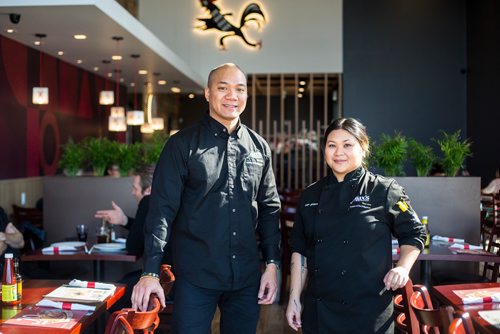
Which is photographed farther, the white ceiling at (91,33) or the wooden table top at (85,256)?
the white ceiling at (91,33)

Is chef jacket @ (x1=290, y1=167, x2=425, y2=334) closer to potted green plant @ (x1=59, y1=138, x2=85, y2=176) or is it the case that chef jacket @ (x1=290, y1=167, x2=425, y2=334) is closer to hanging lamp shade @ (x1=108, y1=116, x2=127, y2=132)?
potted green plant @ (x1=59, y1=138, x2=85, y2=176)

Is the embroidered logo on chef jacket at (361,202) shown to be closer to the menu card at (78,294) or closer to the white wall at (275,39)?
the menu card at (78,294)

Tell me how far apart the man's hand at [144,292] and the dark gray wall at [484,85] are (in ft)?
29.4

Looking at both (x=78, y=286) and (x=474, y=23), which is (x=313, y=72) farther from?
(x=78, y=286)

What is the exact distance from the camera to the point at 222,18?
454 inches

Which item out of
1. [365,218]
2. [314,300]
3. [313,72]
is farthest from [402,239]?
[313,72]

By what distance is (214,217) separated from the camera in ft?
7.59

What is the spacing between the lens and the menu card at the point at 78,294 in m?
2.56

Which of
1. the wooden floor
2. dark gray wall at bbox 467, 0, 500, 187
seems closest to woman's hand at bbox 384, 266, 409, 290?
the wooden floor

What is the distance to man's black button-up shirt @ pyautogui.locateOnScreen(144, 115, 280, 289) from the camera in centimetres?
229

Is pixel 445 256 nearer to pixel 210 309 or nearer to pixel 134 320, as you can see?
pixel 210 309

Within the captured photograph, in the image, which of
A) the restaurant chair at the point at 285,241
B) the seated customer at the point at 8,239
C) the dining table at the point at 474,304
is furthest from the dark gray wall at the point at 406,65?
the dining table at the point at 474,304

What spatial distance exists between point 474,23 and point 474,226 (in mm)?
6789

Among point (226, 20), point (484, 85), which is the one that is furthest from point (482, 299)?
point (226, 20)
